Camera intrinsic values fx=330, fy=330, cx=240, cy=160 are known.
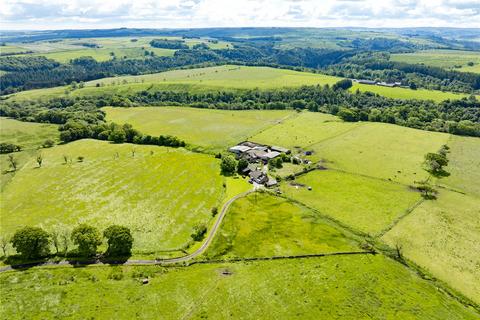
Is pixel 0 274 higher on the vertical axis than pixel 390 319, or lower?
higher

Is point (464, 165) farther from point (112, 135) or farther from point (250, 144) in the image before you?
point (112, 135)

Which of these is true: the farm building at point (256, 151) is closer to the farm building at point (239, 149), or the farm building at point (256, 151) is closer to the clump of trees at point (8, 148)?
the farm building at point (239, 149)

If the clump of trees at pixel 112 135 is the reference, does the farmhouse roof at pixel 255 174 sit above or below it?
below

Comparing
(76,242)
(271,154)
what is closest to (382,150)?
(271,154)

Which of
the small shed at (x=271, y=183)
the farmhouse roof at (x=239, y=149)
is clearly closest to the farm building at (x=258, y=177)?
the small shed at (x=271, y=183)

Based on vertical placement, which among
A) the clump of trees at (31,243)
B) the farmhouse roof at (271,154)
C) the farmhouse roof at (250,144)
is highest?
the clump of trees at (31,243)

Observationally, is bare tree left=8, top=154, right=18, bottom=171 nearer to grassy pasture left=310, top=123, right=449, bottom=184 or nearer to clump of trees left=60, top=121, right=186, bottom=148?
clump of trees left=60, top=121, right=186, bottom=148

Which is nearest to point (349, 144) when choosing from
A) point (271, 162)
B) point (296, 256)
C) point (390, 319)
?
point (271, 162)

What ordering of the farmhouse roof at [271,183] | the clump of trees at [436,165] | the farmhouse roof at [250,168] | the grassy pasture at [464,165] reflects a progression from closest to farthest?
the grassy pasture at [464,165], the farmhouse roof at [271,183], the clump of trees at [436,165], the farmhouse roof at [250,168]

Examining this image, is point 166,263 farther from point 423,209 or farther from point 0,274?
point 423,209
